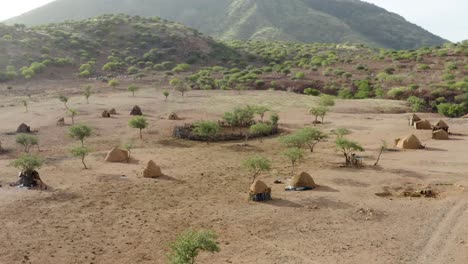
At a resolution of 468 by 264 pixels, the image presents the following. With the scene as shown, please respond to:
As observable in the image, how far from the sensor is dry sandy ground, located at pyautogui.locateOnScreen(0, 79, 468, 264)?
16.2m

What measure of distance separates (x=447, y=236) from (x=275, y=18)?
141 m

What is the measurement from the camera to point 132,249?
1658 cm

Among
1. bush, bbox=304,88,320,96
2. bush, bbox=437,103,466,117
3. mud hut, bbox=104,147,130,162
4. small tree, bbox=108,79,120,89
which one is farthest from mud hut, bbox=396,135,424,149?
small tree, bbox=108,79,120,89

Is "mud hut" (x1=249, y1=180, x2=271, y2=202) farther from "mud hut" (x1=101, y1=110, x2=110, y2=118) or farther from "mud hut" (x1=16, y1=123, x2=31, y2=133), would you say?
"mud hut" (x1=101, y1=110, x2=110, y2=118)

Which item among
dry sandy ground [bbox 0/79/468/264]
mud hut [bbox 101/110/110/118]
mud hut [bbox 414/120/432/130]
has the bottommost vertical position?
dry sandy ground [bbox 0/79/468/264]

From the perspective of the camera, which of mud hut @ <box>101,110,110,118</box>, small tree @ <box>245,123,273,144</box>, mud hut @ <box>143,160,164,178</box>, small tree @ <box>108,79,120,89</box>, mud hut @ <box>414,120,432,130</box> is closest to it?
mud hut @ <box>143,160,164,178</box>

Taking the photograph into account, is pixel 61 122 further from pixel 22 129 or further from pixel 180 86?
pixel 180 86

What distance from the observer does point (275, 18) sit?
498ft

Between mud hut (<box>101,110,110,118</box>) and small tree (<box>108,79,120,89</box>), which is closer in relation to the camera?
mud hut (<box>101,110,110,118</box>)

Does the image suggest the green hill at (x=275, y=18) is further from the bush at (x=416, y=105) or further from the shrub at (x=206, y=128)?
the shrub at (x=206, y=128)

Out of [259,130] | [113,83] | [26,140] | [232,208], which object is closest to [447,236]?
[232,208]

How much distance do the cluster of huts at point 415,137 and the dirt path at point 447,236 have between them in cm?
1154

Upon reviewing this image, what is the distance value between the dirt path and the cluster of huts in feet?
37.9

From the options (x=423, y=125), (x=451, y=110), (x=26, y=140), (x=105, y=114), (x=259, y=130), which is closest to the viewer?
(x=26, y=140)
